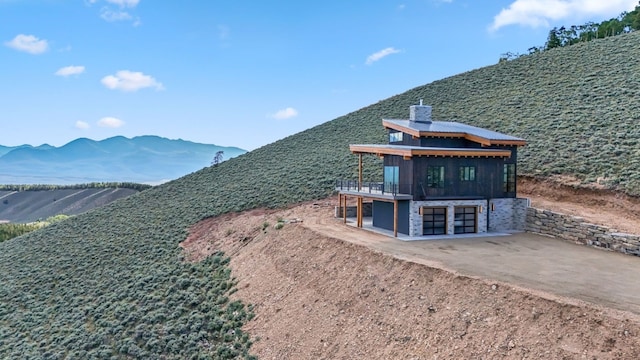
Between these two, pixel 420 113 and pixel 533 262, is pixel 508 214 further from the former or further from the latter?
pixel 420 113

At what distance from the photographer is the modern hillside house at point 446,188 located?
755 inches

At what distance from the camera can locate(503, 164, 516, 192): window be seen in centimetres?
2100

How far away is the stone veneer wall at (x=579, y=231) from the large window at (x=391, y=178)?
6104mm

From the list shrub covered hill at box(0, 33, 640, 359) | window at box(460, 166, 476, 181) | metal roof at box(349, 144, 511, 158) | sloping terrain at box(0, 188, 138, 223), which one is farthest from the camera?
sloping terrain at box(0, 188, 138, 223)

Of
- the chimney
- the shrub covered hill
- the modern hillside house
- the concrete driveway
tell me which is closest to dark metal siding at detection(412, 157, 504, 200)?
the modern hillside house

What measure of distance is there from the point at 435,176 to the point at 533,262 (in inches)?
240

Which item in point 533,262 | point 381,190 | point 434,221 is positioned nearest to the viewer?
point 533,262

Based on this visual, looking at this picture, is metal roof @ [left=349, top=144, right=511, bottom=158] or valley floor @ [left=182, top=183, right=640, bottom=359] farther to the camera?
metal roof @ [left=349, top=144, right=511, bottom=158]

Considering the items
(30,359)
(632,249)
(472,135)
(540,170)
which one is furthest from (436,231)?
(30,359)

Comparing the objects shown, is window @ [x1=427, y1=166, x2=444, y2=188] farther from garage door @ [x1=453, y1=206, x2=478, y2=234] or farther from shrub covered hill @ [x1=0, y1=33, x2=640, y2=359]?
shrub covered hill @ [x1=0, y1=33, x2=640, y2=359]

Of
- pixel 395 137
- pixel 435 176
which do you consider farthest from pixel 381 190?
pixel 395 137

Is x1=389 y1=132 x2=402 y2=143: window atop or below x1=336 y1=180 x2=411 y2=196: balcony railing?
atop

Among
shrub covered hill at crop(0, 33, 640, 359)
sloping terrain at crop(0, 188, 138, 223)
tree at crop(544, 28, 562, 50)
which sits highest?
tree at crop(544, 28, 562, 50)

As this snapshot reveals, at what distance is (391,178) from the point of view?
829 inches
